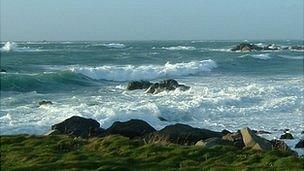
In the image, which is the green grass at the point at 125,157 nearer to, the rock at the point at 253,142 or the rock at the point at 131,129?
the rock at the point at 253,142

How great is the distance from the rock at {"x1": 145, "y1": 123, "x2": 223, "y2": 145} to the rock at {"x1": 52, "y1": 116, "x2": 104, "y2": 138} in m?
2.53

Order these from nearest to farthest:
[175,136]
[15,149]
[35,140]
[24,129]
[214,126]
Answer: [15,149] → [35,140] → [175,136] → [24,129] → [214,126]

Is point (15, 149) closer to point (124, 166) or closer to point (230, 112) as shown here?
point (124, 166)

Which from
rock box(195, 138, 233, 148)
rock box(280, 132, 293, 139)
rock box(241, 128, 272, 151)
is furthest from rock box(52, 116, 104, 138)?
rock box(280, 132, 293, 139)

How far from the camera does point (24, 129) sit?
65.1 ft

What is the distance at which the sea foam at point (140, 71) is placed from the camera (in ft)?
174

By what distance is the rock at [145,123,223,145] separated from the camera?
1573 centimetres

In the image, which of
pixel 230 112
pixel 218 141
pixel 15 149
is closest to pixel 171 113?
pixel 230 112

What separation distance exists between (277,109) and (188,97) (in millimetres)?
6272

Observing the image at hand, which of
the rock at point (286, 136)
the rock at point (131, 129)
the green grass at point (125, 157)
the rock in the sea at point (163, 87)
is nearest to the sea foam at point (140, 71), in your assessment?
the rock in the sea at point (163, 87)

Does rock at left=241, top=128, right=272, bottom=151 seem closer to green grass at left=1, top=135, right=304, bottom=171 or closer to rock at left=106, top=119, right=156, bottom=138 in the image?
green grass at left=1, top=135, right=304, bottom=171

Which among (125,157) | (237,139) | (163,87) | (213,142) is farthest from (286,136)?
(163,87)

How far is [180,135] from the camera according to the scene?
16.2 meters

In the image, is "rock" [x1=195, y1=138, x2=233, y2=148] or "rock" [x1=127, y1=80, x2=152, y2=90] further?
"rock" [x1=127, y1=80, x2=152, y2=90]
